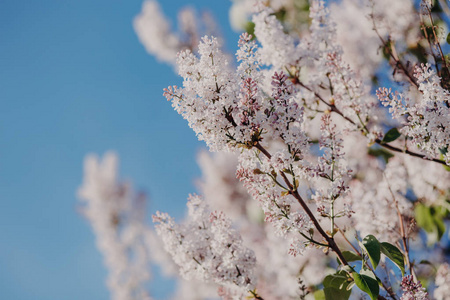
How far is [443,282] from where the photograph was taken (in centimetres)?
192

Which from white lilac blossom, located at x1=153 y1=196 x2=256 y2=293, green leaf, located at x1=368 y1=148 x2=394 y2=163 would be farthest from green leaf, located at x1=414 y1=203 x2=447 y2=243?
white lilac blossom, located at x1=153 y1=196 x2=256 y2=293

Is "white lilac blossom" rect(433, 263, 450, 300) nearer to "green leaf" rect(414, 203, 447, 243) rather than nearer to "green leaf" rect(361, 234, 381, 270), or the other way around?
"green leaf" rect(414, 203, 447, 243)

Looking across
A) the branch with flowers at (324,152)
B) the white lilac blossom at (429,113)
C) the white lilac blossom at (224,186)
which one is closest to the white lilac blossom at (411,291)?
the branch with flowers at (324,152)

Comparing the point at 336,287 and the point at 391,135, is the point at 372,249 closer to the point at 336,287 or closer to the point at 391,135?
the point at 336,287

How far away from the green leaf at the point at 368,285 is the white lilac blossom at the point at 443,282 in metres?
1.02

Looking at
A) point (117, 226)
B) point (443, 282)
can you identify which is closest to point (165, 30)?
point (117, 226)

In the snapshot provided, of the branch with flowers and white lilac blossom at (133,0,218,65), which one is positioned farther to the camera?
white lilac blossom at (133,0,218,65)

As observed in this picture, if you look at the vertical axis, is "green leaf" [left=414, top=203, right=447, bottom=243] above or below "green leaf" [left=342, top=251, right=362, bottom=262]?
above

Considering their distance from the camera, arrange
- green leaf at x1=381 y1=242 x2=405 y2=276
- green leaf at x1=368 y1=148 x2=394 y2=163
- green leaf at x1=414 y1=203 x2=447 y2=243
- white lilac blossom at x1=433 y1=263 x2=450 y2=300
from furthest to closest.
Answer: green leaf at x1=368 y1=148 x2=394 y2=163 < green leaf at x1=414 y1=203 x2=447 y2=243 < white lilac blossom at x1=433 y1=263 x2=450 y2=300 < green leaf at x1=381 y1=242 x2=405 y2=276

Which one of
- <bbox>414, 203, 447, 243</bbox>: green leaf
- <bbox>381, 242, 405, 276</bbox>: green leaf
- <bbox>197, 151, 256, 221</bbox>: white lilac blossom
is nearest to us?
<bbox>381, 242, 405, 276</bbox>: green leaf

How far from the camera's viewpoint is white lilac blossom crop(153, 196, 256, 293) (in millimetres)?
1541

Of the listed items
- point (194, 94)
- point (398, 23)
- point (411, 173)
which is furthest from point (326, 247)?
point (398, 23)

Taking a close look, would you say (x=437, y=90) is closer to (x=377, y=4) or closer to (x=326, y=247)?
(x=326, y=247)

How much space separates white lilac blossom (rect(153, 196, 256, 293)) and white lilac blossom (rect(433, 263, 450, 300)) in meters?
1.00
